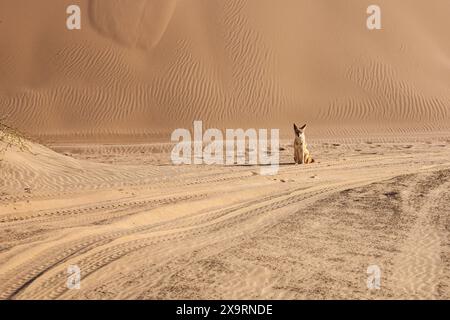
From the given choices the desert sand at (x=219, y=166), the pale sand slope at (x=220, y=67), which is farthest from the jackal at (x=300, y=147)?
the pale sand slope at (x=220, y=67)

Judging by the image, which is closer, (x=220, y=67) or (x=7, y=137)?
(x=7, y=137)

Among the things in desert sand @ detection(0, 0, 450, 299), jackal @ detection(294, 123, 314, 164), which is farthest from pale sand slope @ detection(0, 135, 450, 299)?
jackal @ detection(294, 123, 314, 164)

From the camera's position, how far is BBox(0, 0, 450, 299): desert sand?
6.71 meters

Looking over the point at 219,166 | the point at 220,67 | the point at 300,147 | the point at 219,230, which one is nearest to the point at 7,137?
the point at 219,166

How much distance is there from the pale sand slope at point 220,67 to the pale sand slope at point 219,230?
1523 cm

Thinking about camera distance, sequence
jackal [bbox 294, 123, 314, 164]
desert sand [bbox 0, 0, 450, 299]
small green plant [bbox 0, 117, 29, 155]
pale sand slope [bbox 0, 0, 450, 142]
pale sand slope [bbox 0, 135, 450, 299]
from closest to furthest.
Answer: pale sand slope [bbox 0, 135, 450, 299], desert sand [bbox 0, 0, 450, 299], small green plant [bbox 0, 117, 29, 155], jackal [bbox 294, 123, 314, 164], pale sand slope [bbox 0, 0, 450, 142]

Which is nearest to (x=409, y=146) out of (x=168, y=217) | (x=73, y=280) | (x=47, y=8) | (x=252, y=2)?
(x=168, y=217)

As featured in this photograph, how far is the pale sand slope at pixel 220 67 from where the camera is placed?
30.5 meters

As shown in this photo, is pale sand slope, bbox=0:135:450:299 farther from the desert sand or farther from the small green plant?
the small green plant

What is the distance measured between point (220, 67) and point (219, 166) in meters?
19.3

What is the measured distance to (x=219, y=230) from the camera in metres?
8.52

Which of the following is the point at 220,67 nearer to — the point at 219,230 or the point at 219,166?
the point at 219,166

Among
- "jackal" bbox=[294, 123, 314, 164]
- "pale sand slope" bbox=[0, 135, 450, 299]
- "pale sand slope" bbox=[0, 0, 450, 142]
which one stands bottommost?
"pale sand slope" bbox=[0, 135, 450, 299]

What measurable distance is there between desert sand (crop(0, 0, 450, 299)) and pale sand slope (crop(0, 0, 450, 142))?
0.10m
